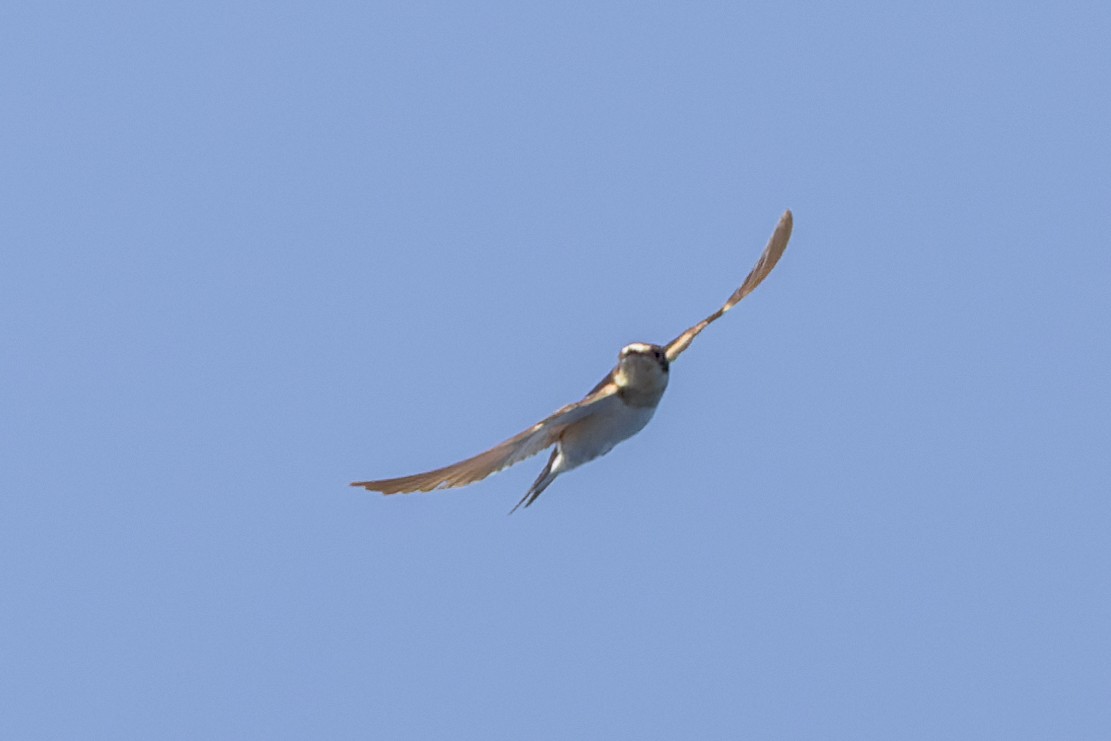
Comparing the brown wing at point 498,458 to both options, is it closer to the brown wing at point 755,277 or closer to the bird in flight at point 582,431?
the bird in flight at point 582,431

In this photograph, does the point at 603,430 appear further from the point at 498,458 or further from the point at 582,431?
the point at 498,458

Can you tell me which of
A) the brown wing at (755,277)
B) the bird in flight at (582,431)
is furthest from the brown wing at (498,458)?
the brown wing at (755,277)

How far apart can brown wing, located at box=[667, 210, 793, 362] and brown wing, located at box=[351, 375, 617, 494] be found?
112 cm

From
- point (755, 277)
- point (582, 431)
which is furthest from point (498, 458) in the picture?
point (755, 277)

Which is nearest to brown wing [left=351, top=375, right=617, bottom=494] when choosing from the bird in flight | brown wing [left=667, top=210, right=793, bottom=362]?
the bird in flight

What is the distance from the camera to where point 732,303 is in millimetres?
19250

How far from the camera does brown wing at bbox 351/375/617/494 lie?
17094mm

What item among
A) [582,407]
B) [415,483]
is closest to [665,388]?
[582,407]

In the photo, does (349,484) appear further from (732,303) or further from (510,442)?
(732,303)

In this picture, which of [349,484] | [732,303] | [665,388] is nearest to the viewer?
[349,484]

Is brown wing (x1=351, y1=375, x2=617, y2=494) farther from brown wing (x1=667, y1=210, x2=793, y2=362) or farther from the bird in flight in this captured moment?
brown wing (x1=667, y1=210, x2=793, y2=362)

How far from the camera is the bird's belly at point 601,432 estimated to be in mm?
17703

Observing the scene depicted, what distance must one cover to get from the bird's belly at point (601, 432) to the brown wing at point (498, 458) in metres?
0.15

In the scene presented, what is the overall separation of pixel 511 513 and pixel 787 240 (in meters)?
4.38
